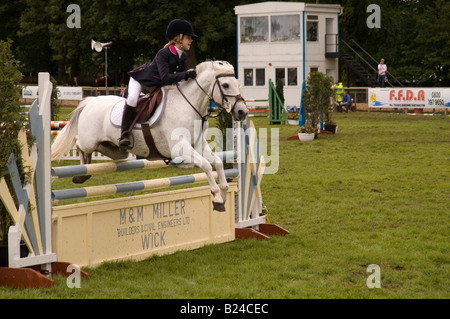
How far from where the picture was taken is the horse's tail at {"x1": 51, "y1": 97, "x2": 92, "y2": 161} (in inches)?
278

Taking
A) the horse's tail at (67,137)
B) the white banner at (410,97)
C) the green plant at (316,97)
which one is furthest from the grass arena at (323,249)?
the white banner at (410,97)

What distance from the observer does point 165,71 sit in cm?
666

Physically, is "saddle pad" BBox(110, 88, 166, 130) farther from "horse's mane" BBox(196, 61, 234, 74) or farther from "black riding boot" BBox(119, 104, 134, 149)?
"horse's mane" BBox(196, 61, 234, 74)

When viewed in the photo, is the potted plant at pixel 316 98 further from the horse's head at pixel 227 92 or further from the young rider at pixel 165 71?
the horse's head at pixel 227 92

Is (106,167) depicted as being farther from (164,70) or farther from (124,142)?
(164,70)

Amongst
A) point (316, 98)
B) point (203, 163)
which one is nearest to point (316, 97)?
point (316, 98)

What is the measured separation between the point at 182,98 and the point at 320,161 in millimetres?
8394

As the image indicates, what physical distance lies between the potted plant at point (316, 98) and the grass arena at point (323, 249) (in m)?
4.80

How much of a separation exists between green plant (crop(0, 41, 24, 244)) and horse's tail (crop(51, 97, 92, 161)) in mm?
1460

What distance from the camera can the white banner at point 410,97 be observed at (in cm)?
2773

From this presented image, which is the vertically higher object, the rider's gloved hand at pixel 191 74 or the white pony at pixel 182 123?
the rider's gloved hand at pixel 191 74

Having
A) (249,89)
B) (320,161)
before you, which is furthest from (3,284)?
(249,89)

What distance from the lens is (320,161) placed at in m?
14.8
